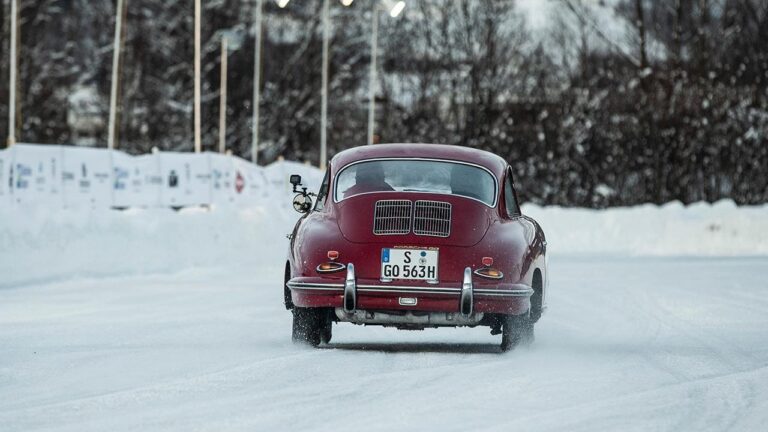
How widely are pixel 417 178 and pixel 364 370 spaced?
97.3 inches

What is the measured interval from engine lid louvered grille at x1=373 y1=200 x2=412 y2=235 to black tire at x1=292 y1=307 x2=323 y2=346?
822mm

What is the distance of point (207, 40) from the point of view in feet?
232

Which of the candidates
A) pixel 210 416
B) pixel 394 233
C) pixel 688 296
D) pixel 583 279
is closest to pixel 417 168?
pixel 394 233

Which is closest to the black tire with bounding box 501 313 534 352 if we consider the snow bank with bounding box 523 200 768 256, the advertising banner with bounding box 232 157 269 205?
the snow bank with bounding box 523 200 768 256

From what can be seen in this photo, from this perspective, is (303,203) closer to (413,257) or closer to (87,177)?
(413,257)

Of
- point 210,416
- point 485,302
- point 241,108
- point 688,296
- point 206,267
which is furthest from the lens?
point 241,108

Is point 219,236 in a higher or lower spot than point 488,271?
lower

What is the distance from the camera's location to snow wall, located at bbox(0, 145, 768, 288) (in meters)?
20.6

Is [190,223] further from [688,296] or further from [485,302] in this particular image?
[485,302]

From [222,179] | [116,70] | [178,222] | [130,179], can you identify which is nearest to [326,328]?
[178,222]

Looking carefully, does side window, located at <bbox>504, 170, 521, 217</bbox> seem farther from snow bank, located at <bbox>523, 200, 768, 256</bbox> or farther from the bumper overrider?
snow bank, located at <bbox>523, 200, 768, 256</bbox>

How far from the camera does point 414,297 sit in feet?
34.6

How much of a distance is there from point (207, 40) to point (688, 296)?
179 feet

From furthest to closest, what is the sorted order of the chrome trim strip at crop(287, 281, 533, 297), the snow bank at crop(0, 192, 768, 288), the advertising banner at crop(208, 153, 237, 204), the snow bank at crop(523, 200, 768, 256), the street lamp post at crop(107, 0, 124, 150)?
1. the street lamp post at crop(107, 0, 124, 150)
2. the advertising banner at crop(208, 153, 237, 204)
3. the snow bank at crop(523, 200, 768, 256)
4. the snow bank at crop(0, 192, 768, 288)
5. the chrome trim strip at crop(287, 281, 533, 297)
